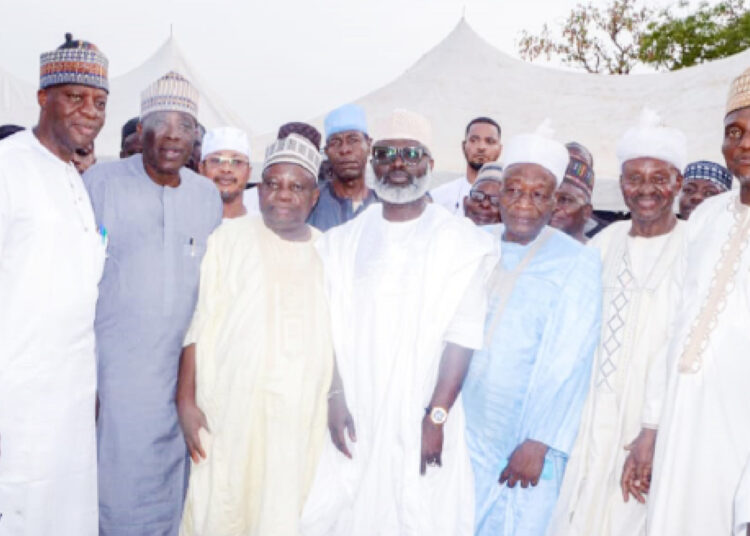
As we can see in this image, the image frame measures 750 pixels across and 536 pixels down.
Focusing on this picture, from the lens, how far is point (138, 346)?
11.1 feet

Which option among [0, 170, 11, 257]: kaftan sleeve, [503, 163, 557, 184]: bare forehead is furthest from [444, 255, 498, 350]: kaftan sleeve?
[0, 170, 11, 257]: kaftan sleeve

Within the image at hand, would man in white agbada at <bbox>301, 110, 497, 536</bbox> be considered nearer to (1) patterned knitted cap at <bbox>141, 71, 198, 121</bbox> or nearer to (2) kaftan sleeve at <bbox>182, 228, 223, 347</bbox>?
(2) kaftan sleeve at <bbox>182, 228, 223, 347</bbox>

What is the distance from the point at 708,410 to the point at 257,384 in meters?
1.86

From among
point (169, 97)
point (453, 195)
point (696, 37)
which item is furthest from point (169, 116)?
point (696, 37)

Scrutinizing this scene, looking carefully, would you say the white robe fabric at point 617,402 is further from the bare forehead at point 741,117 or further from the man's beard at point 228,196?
the man's beard at point 228,196

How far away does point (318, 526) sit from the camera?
3197mm

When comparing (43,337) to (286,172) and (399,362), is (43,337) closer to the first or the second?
(286,172)

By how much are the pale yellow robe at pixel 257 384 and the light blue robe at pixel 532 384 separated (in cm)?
74

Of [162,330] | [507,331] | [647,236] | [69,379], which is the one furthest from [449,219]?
[69,379]

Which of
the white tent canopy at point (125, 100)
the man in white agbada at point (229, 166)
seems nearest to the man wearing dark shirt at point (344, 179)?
the man in white agbada at point (229, 166)

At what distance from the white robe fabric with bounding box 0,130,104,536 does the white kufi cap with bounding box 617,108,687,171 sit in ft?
8.31

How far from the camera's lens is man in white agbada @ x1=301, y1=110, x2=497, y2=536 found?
2.99 meters

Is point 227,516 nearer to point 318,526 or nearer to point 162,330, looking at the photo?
point 318,526

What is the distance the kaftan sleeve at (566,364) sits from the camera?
3.03 meters
